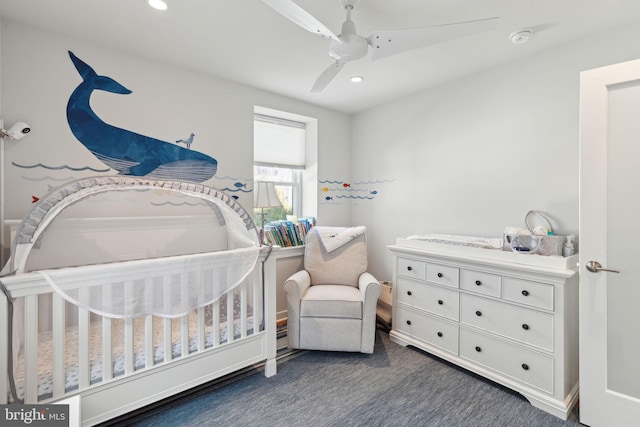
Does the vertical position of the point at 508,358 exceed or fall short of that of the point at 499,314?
it falls short

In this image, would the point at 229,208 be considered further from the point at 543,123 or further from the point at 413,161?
the point at 543,123

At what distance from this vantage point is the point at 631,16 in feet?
5.97

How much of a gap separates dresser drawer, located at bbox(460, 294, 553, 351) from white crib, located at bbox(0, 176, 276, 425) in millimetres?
1499

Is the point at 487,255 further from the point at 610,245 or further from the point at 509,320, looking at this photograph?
the point at 610,245

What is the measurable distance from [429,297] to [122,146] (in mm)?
2810

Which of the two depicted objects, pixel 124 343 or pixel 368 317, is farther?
pixel 368 317

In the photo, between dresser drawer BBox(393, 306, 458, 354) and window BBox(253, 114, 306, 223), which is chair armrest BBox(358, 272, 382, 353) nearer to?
dresser drawer BBox(393, 306, 458, 354)

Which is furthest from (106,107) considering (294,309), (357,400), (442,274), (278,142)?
(442,274)

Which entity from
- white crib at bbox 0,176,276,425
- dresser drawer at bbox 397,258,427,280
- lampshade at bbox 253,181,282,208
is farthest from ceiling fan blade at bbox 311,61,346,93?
dresser drawer at bbox 397,258,427,280

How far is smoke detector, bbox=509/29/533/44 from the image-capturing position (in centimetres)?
198

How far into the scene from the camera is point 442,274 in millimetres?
2352

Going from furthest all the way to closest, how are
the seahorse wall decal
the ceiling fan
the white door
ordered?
the seahorse wall decal, the white door, the ceiling fan

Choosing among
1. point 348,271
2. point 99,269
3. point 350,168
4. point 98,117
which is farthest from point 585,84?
point 98,117

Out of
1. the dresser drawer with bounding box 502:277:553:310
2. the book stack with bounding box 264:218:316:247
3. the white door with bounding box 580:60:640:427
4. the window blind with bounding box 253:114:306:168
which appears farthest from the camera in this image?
the window blind with bounding box 253:114:306:168
